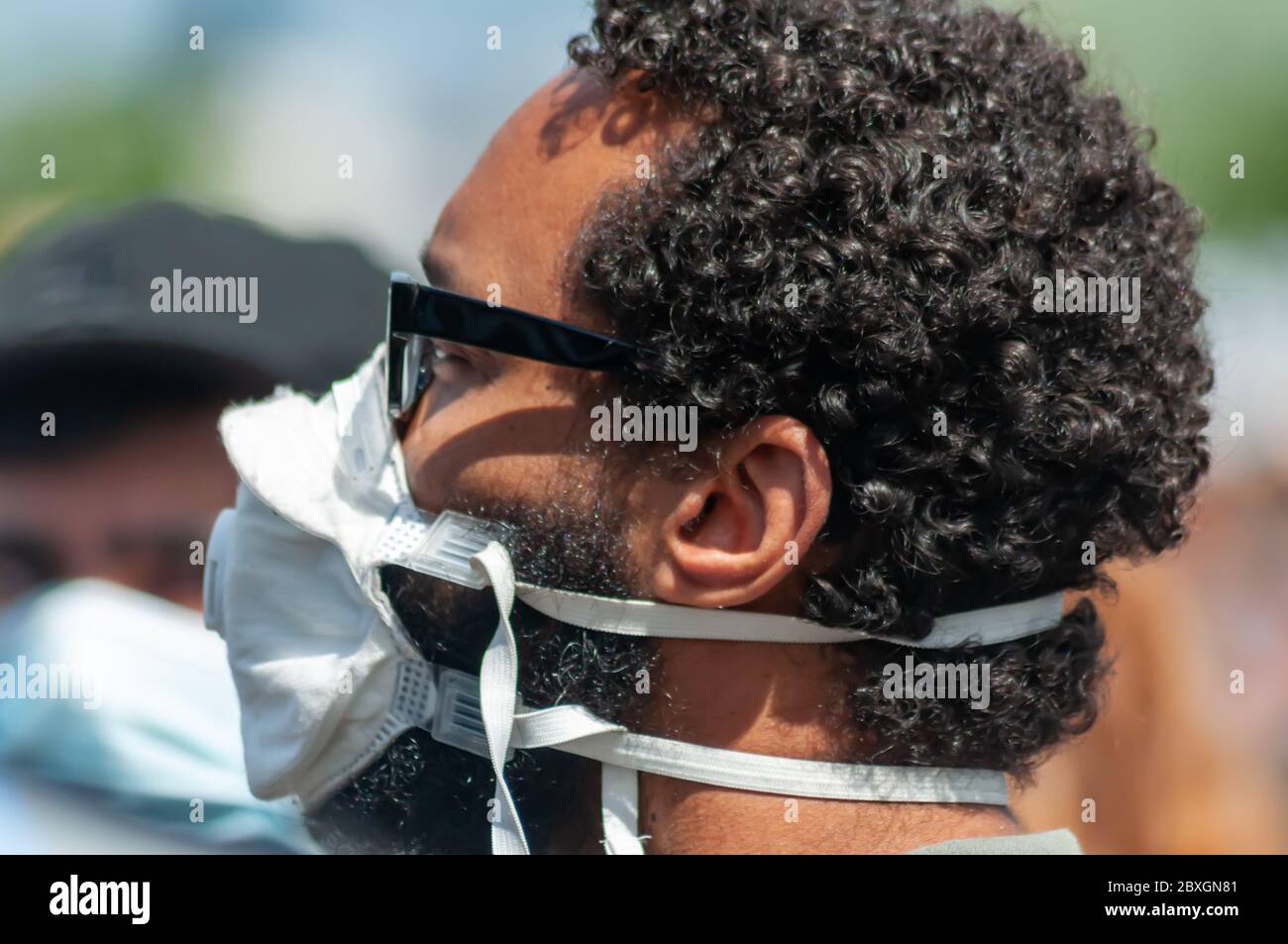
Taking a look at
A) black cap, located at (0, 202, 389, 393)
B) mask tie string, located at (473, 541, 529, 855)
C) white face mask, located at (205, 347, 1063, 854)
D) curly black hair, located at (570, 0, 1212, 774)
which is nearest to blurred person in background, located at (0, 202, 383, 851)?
black cap, located at (0, 202, 389, 393)

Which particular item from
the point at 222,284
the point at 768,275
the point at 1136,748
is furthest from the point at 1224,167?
the point at 222,284

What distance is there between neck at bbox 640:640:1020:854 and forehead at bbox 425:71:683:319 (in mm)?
646

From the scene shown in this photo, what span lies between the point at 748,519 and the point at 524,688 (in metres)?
0.48

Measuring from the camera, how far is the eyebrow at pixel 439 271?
196 cm

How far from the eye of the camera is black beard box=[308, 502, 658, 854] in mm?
1889

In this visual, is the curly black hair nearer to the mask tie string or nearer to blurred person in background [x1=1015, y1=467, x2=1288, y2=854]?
the mask tie string

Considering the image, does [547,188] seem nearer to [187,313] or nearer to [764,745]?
[764,745]

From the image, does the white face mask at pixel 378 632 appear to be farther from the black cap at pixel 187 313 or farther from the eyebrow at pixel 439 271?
the black cap at pixel 187 313

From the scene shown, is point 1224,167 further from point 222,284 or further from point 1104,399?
point 222,284

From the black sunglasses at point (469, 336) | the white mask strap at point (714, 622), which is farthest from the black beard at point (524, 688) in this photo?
the black sunglasses at point (469, 336)

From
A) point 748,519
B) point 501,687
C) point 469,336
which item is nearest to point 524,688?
point 501,687

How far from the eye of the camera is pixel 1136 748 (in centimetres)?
451

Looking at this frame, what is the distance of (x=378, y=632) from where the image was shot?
1.97 meters
